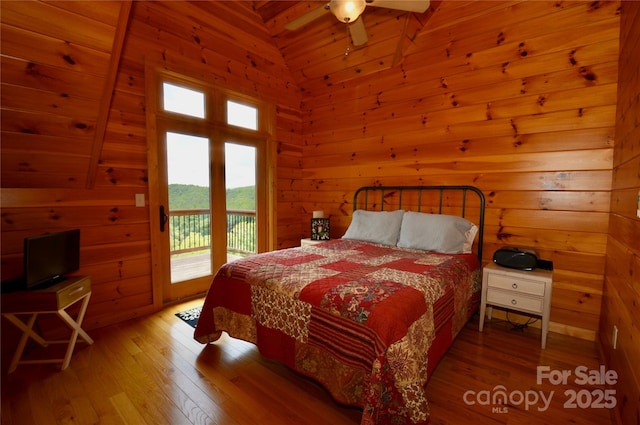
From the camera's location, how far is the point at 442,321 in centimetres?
178

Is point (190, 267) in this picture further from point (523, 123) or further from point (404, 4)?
point (523, 123)

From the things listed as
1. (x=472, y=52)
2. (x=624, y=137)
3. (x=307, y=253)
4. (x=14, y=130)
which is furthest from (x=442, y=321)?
(x=14, y=130)

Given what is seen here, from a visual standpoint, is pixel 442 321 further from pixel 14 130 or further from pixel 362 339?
pixel 14 130

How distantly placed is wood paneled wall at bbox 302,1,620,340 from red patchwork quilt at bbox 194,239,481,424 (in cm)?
82

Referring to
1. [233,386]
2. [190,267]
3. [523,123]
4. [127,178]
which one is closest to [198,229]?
[190,267]

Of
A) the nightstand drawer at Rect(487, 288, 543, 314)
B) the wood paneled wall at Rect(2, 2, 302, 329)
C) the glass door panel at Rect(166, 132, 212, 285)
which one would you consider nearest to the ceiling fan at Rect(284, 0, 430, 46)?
the wood paneled wall at Rect(2, 2, 302, 329)

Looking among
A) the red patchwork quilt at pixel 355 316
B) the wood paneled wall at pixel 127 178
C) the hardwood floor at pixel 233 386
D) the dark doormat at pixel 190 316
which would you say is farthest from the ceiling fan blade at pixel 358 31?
the dark doormat at pixel 190 316

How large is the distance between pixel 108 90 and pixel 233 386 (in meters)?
2.19

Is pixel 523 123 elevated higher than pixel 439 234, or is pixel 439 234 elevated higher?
pixel 523 123

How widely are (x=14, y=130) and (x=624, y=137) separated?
12.9 feet

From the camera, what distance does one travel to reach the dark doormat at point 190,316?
2.59 meters

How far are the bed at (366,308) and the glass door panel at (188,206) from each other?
123 centimetres

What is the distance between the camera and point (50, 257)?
199 centimetres

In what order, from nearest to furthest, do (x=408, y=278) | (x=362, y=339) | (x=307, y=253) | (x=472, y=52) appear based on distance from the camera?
(x=362, y=339) → (x=408, y=278) → (x=307, y=253) → (x=472, y=52)
